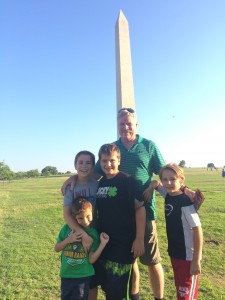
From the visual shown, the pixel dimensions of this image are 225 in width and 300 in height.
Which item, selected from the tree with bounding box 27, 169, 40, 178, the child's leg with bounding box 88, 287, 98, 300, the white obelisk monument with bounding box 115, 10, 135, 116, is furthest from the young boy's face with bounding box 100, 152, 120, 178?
the tree with bounding box 27, 169, 40, 178

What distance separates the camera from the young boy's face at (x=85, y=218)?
316cm

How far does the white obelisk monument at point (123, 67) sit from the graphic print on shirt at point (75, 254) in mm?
7727

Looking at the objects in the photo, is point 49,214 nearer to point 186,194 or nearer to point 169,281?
point 169,281

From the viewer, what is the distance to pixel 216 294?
4.37 metres

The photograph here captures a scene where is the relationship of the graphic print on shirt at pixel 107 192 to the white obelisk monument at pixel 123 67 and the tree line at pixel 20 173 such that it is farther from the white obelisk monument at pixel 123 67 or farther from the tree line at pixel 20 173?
the tree line at pixel 20 173

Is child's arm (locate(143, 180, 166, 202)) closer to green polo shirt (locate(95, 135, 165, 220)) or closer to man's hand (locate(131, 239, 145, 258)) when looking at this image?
green polo shirt (locate(95, 135, 165, 220))

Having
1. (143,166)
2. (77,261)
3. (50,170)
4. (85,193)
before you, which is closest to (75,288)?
(77,261)

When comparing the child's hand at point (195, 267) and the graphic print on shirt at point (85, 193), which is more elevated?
the graphic print on shirt at point (85, 193)

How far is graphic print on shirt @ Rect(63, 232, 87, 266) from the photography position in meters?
3.12

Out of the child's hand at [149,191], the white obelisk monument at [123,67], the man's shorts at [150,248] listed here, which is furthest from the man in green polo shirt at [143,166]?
the white obelisk monument at [123,67]

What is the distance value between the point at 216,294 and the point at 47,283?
252cm

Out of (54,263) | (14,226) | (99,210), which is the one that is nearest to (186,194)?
(99,210)

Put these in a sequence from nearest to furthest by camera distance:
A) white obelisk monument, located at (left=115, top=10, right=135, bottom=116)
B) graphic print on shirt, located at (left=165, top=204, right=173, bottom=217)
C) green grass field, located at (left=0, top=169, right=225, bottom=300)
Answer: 1. graphic print on shirt, located at (left=165, top=204, right=173, bottom=217)
2. green grass field, located at (left=0, top=169, right=225, bottom=300)
3. white obelisk monument, located at (left=115, top=10, right=135, bottom=116)

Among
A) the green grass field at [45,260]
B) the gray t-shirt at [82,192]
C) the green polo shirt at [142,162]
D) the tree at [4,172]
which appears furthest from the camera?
the tree at [4,172]
